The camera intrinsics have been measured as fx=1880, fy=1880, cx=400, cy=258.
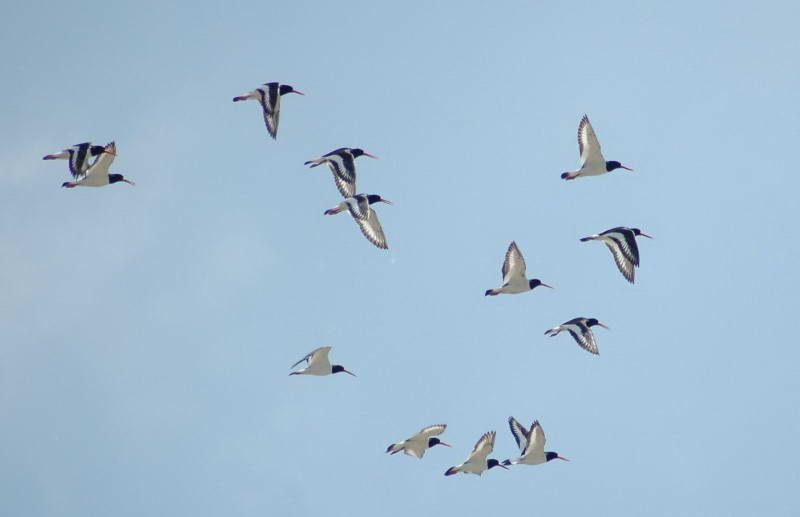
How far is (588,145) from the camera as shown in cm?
4122

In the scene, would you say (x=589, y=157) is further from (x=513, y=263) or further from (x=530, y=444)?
(x=530, y=444)

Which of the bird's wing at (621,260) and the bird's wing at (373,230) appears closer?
Result: the bird's wing at (621,260)

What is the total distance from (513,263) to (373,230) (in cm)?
338

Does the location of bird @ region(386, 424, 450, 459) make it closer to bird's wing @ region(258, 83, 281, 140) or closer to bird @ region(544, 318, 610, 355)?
bird @ region(544, 318, 610, 355)

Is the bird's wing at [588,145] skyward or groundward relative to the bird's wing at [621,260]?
skyward

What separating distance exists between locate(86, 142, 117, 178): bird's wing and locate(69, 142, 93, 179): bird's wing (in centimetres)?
84

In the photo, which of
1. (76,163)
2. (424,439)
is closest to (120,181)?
(76,163)

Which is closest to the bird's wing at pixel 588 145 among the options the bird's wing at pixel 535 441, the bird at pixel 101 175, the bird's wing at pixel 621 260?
the bird's wing at pixel 621 260

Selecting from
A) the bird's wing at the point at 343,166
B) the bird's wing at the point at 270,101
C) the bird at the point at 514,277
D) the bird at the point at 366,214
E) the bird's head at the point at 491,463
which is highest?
the bird's wing at the point at 270,101

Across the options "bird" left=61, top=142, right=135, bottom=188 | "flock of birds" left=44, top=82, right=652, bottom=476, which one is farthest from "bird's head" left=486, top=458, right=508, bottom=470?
"bird" left=61, top=142, right=135, bottom=188

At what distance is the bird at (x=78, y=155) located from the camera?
39.9 metres

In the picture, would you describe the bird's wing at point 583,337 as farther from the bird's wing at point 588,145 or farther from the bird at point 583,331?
the bird's wing at point 588,145

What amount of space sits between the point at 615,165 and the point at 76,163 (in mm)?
11874

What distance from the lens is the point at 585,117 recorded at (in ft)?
133
